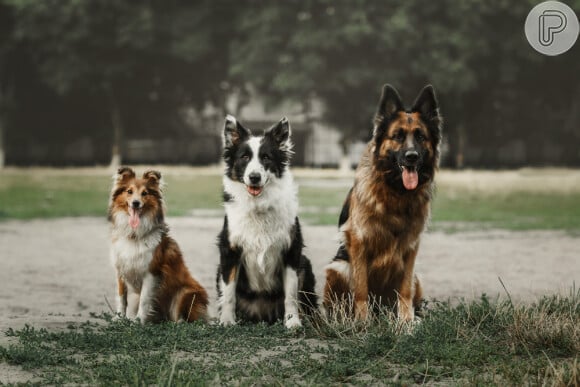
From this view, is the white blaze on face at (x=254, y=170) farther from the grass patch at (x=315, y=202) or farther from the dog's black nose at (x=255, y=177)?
the grass patch at (x=315, y=202)

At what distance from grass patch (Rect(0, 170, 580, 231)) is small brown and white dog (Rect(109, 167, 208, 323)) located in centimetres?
1149

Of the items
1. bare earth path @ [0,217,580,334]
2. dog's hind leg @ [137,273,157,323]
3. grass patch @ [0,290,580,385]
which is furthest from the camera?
bare earth path @ [0,217,580,334]

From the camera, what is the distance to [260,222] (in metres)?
7.04

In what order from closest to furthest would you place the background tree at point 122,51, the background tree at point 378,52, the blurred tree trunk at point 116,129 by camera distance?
the background tree at point 378,52 < the background tree at point 122,51 < the blurred tree trunk at point 116,129

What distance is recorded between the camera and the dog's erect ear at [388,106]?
22.9ft

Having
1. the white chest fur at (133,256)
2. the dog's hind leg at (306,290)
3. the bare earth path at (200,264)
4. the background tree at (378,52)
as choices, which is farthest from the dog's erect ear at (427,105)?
the background tree at (378,52)

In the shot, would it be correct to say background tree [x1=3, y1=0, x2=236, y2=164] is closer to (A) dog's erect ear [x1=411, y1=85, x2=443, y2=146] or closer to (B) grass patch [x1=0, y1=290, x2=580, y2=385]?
(A) dog's erect ear [x1=411, y1=85, x2=443, y2=146]

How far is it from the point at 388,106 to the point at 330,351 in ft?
7.40

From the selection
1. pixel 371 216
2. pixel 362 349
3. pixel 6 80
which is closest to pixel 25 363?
pixel 362 349

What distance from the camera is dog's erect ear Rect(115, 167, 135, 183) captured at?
7.52m

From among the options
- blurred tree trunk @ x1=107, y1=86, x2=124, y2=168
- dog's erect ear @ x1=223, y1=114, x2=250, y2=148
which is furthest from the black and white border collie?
blurred tree trunk @ x1=107, y1=86, x2=124, y2=168

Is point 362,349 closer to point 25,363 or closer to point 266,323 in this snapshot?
point 266,323

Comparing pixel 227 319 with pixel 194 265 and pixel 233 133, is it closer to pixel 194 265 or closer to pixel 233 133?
pixel 233 133

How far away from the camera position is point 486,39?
38250 millimetres
